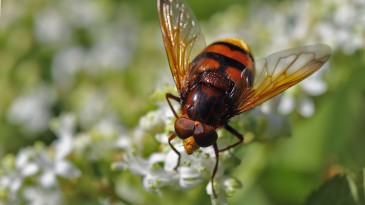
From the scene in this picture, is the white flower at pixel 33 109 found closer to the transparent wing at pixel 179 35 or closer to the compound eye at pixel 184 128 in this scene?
the transparent wing at pixel 179 35

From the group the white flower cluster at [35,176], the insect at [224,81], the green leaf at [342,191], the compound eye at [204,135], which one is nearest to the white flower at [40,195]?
the white flower cluster at [35,176]

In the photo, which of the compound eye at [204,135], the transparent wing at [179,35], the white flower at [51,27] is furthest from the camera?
the white flower at [51,27]

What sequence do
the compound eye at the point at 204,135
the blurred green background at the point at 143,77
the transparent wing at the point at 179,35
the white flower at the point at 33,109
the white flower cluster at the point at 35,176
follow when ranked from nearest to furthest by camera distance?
the compound eye at the point at 204,135
the transparent wing at the point at 179,35
the white flower cluster at the point at 35,176
the blurred green background at the point at 143,77
the white flower at the point at 33,109

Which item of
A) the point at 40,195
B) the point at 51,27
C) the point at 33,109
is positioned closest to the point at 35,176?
the point at 40,195

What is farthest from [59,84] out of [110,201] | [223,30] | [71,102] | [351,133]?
[351,133]

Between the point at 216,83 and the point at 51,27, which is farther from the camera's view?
the point at 51,27

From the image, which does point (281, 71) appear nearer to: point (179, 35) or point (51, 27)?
point (179, 35)

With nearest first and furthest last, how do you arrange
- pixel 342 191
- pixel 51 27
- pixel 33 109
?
pixel 342 191 < pixel 33 109 < pixel 51 27
